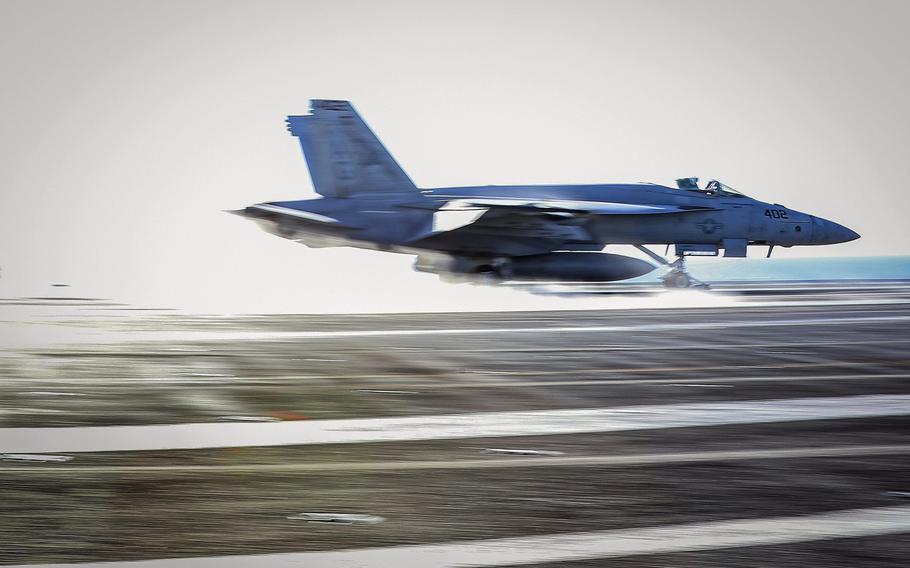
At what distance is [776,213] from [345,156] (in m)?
13.0

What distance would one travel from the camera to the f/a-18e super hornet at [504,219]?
26719 millimetres

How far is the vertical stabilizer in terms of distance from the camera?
27922 mm

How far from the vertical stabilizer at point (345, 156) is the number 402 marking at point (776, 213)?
1069 centimetres

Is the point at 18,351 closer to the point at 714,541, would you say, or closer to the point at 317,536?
the point at 317,536

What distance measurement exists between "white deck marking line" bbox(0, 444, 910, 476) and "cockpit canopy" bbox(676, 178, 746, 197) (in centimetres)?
Answer: 2237

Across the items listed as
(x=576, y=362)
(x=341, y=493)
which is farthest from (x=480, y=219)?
(x=341, y=493)

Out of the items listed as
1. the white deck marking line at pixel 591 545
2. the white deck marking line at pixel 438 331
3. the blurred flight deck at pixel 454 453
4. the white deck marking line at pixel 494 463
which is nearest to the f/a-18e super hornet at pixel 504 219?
the white deck marking line at pixel 438 331

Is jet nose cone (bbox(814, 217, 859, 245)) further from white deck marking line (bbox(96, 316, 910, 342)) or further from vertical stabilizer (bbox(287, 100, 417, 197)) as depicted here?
vertical stabilizer (bbox(287, 100, 417, 197))

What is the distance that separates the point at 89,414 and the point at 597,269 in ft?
62.8

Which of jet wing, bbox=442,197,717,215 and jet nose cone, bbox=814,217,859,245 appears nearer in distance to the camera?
jet wing, bbox=442,197,717,215

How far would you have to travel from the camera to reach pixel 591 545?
16.4 feet

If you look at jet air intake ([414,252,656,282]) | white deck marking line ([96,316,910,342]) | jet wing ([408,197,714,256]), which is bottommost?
white deck marking line ([96,316,910,342])

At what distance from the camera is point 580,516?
553cm

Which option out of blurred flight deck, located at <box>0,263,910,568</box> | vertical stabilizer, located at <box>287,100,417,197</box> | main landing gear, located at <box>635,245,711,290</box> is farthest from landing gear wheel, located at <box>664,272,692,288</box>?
blurred flight deck, located at <box>0,263,910,568</box>
